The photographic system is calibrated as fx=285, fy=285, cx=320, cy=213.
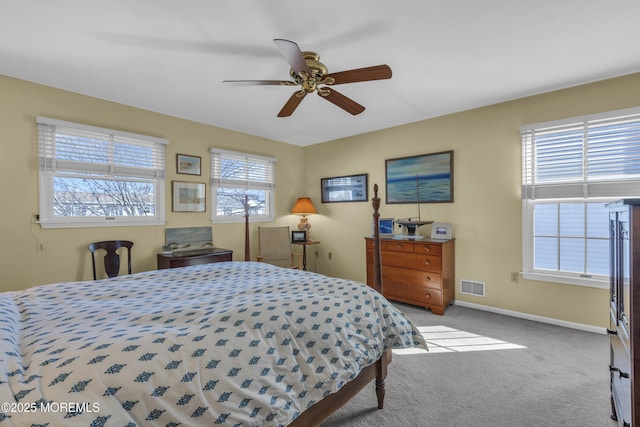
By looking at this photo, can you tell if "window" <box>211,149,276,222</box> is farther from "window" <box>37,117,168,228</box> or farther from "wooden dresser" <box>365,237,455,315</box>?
"wooden dresser" <box>365,237,455,315</box>

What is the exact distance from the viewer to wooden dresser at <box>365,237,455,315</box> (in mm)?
3484

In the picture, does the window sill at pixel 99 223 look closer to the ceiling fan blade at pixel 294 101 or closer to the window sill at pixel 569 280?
the ceiling fan blade at pixel 294 101

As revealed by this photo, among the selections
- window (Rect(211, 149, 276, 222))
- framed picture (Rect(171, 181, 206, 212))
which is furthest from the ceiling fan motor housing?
framed picture (Rect(171, 181, 206, 212))

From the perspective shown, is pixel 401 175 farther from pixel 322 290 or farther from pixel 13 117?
pixel 13 117

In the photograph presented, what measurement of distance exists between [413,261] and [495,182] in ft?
4.56

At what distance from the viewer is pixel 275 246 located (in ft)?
15.3

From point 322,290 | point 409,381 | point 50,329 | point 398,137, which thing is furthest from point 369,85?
point 50,329

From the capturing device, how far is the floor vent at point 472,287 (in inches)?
143

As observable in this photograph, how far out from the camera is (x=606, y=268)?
286 cm

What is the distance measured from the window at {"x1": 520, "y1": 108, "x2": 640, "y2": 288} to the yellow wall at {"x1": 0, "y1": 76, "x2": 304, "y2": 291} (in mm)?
4260

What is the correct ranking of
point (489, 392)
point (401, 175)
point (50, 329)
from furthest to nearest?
point (401, 175)
point (489, 392)
point (50, 329)

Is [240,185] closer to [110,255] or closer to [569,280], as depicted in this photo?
[110,255]

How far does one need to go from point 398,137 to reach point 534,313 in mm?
2831

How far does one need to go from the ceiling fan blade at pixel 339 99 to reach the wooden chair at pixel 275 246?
8.59ft
